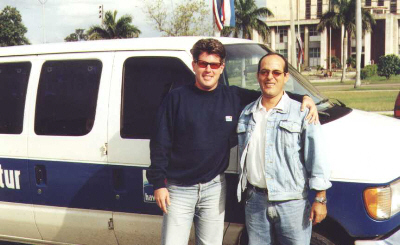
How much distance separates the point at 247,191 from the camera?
3170 mm

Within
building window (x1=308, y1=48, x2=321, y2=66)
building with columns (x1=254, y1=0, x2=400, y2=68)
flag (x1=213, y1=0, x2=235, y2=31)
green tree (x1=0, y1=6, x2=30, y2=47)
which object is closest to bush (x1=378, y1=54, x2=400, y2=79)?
building with columns (x1=254, y1=0, x2=400, y2=68)

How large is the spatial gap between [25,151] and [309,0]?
91965mm

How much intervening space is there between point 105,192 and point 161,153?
3.55ft

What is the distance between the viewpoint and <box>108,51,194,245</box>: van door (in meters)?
3.87

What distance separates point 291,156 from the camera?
2986mm

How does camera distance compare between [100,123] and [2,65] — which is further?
[2,65]

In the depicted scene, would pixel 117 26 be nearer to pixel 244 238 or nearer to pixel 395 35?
pixel 244 238

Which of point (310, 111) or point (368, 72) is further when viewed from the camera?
point (368, 72)

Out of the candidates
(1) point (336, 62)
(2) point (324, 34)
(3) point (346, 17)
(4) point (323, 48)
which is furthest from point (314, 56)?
(3) point (346, 17)

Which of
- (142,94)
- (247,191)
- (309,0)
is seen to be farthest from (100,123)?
(309,0)

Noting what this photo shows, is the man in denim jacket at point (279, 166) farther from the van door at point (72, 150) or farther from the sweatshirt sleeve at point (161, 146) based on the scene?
the van door at point (72, 150)

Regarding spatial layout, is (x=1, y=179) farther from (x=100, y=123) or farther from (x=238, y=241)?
(x=238, y=241)

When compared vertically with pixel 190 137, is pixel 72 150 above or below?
below

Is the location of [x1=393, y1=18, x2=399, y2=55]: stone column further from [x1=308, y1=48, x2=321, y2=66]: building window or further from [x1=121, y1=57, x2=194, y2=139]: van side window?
[x1=121, y1=57, x2=194, y2=139]: van side window
